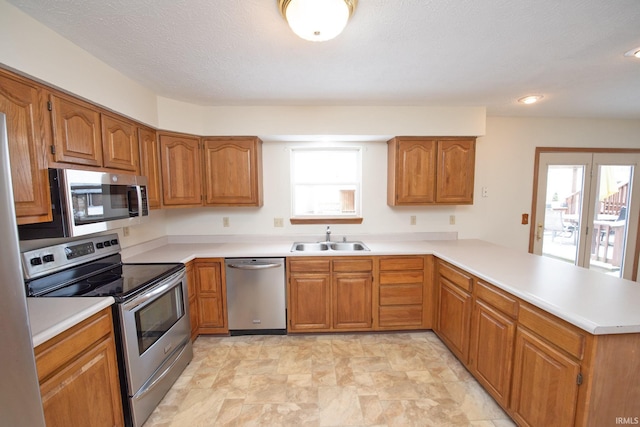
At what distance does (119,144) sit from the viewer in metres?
1.92

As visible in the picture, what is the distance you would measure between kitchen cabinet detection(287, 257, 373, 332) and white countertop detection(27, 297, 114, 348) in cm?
146

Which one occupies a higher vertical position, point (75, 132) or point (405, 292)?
point (75, 132)

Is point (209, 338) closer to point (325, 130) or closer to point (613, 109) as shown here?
point (325, 130)

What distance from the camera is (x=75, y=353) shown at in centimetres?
116

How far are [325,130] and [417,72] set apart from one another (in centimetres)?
103

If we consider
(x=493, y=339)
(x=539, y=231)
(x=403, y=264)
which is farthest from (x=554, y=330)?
(x=539, y=231)

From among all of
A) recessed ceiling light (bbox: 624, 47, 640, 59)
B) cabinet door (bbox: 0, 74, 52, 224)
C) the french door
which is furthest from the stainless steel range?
the french door

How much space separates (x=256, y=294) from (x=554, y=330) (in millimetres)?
2201

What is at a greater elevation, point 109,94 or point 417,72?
point 417,72

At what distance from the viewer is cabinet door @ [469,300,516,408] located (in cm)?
151

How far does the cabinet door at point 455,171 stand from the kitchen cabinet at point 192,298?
8.72 feet


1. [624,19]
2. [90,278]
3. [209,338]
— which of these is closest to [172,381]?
[209,338]

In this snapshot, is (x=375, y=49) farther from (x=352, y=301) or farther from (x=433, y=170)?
(x=352, y=301)

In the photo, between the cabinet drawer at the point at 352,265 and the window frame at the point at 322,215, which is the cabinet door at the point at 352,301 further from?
the window frame at the point at 322,215
